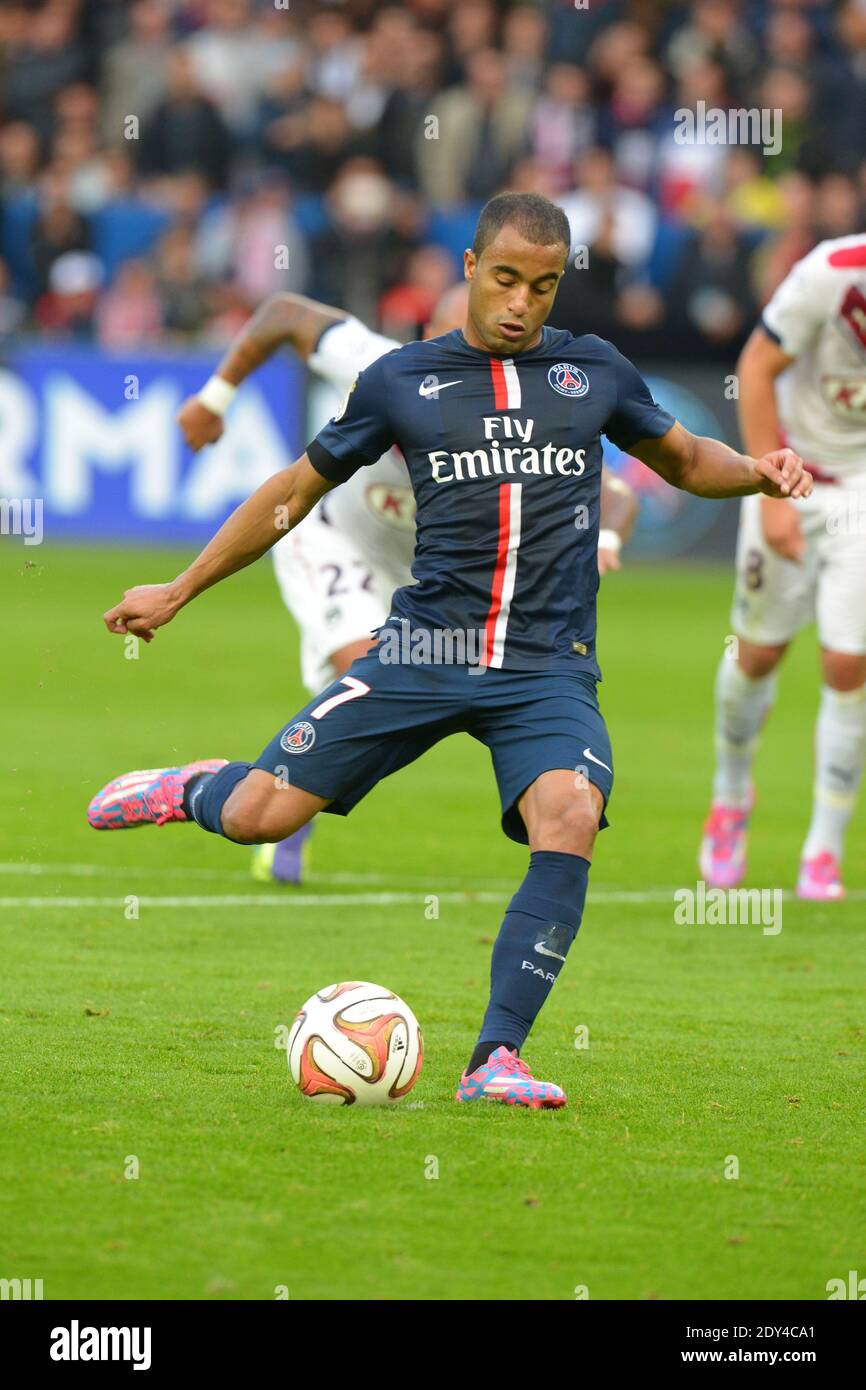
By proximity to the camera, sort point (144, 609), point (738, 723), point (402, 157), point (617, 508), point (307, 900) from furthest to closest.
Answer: point (402, 157) < point (738, 723) < point (307, 900) < point (617, 508) < point (144, 609)

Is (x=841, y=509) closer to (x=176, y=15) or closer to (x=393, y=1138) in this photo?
(x=393, y=1138)

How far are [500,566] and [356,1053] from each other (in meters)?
1.30

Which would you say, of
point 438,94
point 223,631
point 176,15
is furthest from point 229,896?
point 176,15

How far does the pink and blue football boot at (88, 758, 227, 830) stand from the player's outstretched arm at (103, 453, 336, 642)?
1.98 ft

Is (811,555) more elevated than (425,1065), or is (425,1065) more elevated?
(811,555)

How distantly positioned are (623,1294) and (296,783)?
83.9 inches

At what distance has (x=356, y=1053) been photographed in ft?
18.2

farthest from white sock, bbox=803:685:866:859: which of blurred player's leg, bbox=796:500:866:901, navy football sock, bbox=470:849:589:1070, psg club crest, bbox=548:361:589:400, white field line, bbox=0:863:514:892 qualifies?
navy football sock, bbox=470:849:589:1070

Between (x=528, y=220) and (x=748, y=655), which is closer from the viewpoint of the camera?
(x=528, y=220)

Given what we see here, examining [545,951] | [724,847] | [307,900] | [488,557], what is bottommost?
[545,951]

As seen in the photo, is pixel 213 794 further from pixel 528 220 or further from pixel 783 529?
pixel 783 529

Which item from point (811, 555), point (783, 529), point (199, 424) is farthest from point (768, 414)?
point (199, 424)

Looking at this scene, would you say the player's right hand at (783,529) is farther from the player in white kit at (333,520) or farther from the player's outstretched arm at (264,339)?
the player's outstretched arm at (264,339)

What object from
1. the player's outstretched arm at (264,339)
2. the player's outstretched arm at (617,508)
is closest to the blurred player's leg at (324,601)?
the player's outstretched arm at (264,339)
